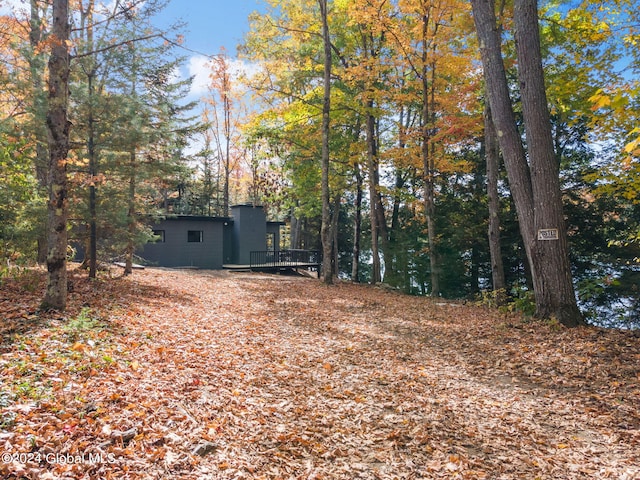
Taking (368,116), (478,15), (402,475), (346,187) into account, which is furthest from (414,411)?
(346,187)

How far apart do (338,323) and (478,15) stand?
6267 millimetres

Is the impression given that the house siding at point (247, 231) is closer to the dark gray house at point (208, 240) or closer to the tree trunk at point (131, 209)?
the dark gray house at point (208, 240)

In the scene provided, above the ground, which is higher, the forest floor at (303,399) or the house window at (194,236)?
the house window at (194,236)

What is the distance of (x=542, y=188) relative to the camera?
5.83 m

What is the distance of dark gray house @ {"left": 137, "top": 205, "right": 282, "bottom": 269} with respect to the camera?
18.9 metres

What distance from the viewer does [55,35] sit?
16.6 ft

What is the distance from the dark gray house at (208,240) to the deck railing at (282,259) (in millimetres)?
818

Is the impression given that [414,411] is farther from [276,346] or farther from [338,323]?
[338,323]

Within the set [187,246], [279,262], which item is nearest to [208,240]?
[187,246]

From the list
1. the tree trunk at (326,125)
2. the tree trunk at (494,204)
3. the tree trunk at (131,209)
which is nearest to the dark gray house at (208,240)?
the tree trunk at (131,209)

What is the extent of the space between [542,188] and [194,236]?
57.1 ft

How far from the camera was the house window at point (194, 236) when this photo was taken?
1970 centimetres

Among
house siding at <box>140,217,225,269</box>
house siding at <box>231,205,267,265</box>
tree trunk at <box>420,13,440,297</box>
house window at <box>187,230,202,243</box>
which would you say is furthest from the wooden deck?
tree trunk at <box>420,13,440,297</box>

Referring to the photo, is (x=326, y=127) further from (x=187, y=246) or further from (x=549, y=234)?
(x=187, y=246)
